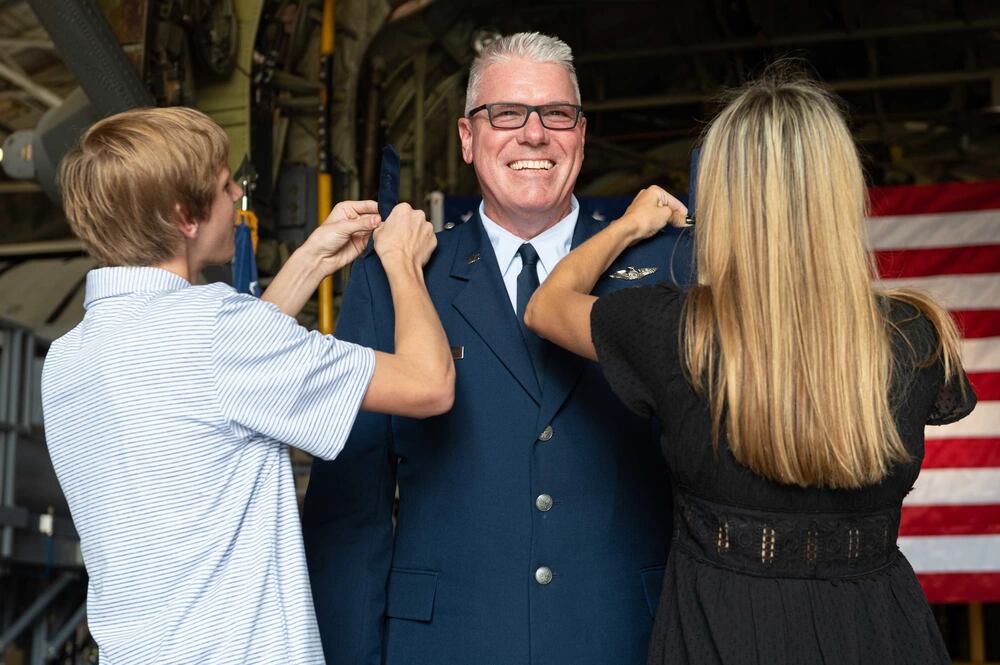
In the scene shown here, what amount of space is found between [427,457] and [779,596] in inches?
30.2

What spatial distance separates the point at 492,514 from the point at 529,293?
1.48ft

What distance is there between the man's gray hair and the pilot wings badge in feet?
1.25

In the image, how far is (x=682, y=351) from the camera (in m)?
1.87

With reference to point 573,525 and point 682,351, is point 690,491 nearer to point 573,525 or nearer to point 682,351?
point 682,351

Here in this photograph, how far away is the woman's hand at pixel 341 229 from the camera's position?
2.43 m

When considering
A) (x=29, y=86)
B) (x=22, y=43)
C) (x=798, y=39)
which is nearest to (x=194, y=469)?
(x=22, y=43)

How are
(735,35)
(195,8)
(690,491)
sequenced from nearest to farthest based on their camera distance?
(690,491) → (195,8) → (735,35)

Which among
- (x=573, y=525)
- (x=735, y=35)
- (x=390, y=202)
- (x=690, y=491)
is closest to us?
(x=690, y=491)

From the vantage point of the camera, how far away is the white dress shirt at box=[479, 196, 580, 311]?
2.54 meters

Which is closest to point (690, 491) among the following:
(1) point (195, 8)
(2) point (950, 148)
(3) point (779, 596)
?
(3) point (779, 596)

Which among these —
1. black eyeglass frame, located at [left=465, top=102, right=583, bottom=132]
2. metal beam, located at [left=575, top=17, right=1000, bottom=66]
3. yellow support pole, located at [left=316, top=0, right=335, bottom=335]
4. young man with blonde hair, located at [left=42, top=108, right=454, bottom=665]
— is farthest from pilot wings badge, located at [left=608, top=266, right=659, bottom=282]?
metal beam, located at [left=575, top=17, right=1000, bottom=66]

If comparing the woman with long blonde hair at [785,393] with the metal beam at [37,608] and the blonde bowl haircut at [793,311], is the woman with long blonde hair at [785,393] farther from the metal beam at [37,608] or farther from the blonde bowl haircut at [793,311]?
the metal beam at [37,608]

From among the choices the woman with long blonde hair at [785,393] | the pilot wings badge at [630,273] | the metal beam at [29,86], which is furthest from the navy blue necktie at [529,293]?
the metal beam at [29,86]

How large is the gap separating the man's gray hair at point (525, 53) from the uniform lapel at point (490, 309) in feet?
1.11
